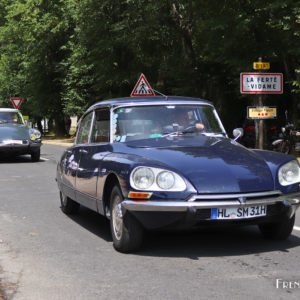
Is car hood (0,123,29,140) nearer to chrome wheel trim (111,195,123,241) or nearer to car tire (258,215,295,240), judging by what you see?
chrome wheel trim (111,195,123,241)

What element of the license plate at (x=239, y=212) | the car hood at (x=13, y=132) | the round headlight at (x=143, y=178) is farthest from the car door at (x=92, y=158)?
the car hood at (x=13, y=132)

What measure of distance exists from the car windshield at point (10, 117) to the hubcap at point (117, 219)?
13.9m

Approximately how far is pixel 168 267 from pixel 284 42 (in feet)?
50.4

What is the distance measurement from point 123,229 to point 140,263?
0.44m

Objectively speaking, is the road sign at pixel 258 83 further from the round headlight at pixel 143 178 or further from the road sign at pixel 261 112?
the round headlight at pixel 143 178

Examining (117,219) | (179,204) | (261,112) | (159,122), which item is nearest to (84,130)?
(159,122)

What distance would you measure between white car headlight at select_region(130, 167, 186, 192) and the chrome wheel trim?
0.38m

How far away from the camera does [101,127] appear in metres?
7.29

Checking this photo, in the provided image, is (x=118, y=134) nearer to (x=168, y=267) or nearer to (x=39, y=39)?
(x=168, y=267)

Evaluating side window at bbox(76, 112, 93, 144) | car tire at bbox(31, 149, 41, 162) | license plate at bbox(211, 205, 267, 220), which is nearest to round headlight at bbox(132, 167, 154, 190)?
license plate at bbox(211, 205, 267, 220)

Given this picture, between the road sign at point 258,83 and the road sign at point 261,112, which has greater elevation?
the road sign at point 258,83

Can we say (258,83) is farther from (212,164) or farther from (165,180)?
(165,180)

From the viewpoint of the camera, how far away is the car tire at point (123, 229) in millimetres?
5754

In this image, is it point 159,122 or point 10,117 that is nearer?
point 159,122
